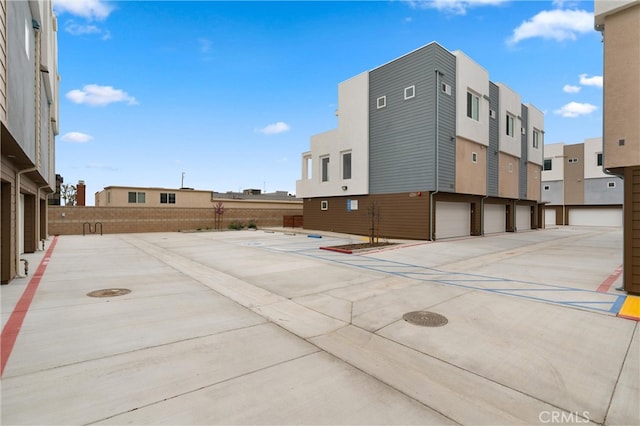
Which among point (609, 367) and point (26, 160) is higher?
point (26, 160)

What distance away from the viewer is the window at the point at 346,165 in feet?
79.1

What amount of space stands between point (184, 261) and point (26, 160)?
5605 millimetres

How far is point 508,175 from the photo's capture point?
83.2 feet

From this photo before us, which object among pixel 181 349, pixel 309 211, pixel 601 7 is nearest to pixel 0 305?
pixel 181 349

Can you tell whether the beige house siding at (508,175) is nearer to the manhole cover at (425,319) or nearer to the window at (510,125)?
the window at (510,125)

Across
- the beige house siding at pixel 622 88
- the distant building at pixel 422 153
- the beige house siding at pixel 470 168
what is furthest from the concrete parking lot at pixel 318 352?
the beige house siding at pixel 470 168

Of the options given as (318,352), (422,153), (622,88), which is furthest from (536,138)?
(318,352)

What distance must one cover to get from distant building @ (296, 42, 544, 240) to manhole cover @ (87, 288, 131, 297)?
12.5 m

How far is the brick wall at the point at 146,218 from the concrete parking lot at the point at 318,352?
20.4m

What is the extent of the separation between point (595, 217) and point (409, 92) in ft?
117

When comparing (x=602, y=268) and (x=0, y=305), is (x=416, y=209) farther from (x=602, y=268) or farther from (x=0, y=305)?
(x=0, y=305)

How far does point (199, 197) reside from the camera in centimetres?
3466

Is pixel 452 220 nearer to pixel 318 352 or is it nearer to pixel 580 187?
pixel 318 352

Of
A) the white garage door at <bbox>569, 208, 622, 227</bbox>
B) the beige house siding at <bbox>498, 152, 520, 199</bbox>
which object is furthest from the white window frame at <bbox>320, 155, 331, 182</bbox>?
the white garage door at <bbox>569, 208, 622, 227</bbox>
